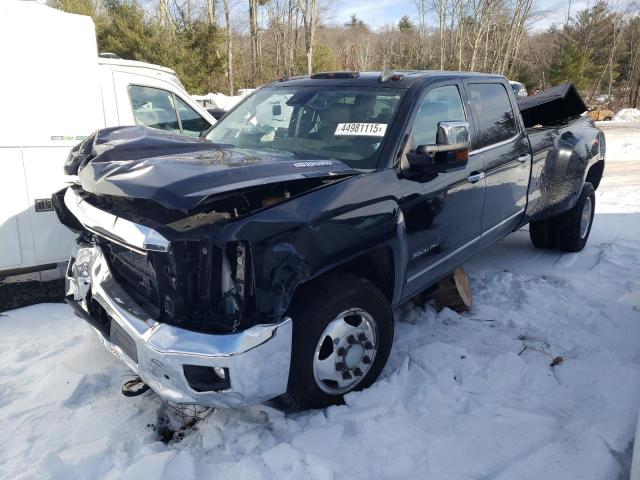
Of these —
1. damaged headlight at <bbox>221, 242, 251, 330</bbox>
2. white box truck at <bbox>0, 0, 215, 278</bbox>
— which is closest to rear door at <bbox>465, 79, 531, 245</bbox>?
damaged headlight at <bbox>221, 242, 251, 330</bbox>

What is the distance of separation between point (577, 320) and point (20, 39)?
5.38 meters

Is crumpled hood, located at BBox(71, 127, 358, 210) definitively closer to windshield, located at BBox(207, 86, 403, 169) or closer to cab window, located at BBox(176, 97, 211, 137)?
windshield, located at BBox(207, 86, 403, 169)

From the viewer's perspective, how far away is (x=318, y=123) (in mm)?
3402

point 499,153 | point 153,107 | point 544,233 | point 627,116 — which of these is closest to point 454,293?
point 499,153

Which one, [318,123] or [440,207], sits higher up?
[318,123]

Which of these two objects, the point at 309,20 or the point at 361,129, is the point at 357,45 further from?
the point at 361,129

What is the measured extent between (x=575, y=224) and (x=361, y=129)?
342cm

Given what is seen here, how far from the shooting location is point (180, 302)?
2.24m

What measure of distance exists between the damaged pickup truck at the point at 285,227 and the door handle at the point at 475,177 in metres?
0.01

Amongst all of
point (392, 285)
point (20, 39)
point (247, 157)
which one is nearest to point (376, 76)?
point (247, 157)

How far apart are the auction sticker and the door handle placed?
34.2 inches

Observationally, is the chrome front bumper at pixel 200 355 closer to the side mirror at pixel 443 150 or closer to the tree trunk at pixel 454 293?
the side mirror at pixel 443 150

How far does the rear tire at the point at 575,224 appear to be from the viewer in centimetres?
537

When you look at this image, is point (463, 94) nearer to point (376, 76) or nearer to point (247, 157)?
point (376, 76)
